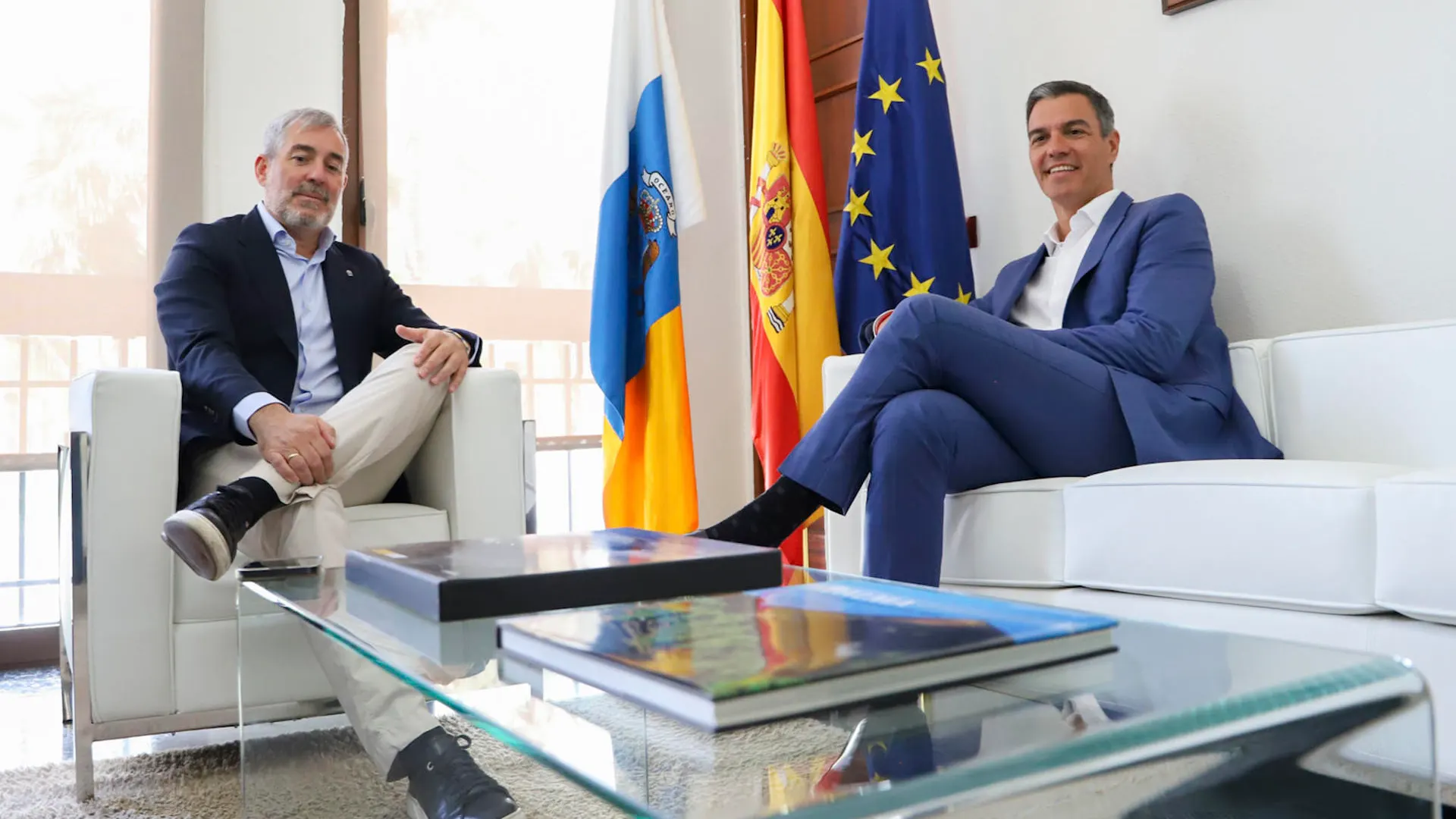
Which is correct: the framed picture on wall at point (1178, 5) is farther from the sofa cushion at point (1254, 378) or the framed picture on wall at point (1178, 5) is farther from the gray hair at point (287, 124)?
the gray hair at point (287, 124)

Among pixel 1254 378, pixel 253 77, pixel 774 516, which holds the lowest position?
pixel 774 516

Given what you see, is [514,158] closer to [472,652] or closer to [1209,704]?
[472,652]

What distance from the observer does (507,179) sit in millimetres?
3521

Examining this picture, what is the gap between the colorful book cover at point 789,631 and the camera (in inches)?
20.3

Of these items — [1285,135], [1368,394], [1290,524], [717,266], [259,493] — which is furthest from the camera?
[717,266]

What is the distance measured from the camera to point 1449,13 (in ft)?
6.97

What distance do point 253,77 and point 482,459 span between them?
1.82m

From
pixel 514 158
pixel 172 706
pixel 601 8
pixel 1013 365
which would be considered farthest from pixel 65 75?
pixel 1013 365

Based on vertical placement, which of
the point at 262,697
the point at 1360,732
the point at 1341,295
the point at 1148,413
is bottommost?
the point at 262,697

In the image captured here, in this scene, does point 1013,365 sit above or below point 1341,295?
below

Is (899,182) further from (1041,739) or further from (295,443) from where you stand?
(1041,739)

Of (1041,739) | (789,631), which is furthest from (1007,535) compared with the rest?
(1041,739)

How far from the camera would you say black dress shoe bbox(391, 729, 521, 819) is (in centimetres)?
114

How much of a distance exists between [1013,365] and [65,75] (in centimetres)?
276
